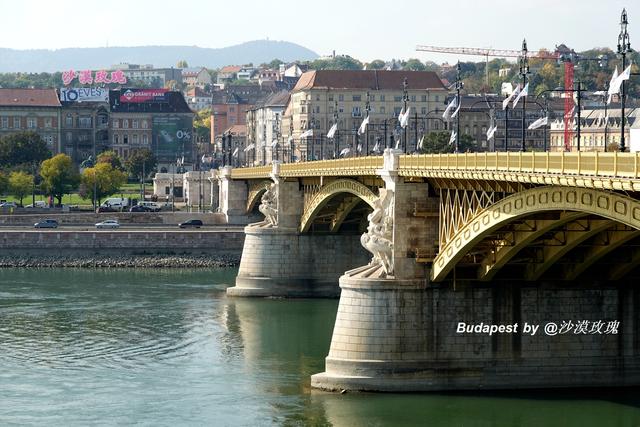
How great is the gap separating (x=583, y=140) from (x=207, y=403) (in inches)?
2353

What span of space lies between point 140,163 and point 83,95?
20764 mm

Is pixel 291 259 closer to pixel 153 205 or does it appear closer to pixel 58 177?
pixel 153 205

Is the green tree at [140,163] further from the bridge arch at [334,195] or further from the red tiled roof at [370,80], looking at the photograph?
the bridge arch at [334,195]

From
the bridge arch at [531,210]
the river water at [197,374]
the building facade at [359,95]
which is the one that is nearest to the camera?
the bridge arch at [531,210]

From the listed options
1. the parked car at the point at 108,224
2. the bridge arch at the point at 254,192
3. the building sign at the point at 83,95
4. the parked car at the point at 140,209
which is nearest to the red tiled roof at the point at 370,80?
the building sign at the point at 83,95

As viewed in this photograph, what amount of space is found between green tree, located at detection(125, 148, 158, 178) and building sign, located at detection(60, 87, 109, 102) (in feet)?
51.7

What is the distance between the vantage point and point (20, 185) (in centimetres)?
14700

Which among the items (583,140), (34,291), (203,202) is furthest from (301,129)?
(34,291)

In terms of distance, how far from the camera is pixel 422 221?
54.9 metres

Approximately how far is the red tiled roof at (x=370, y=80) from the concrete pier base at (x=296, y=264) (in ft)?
323

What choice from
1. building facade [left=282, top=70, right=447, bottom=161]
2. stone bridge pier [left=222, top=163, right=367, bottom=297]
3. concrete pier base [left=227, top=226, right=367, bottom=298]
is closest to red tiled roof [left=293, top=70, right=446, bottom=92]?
building facade [left=282, top=70, right=447, bottom=161]

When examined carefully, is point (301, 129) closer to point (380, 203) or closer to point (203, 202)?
point (203, 202)

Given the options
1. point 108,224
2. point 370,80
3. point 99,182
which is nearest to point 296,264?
point 108,224

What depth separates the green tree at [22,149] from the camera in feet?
563
